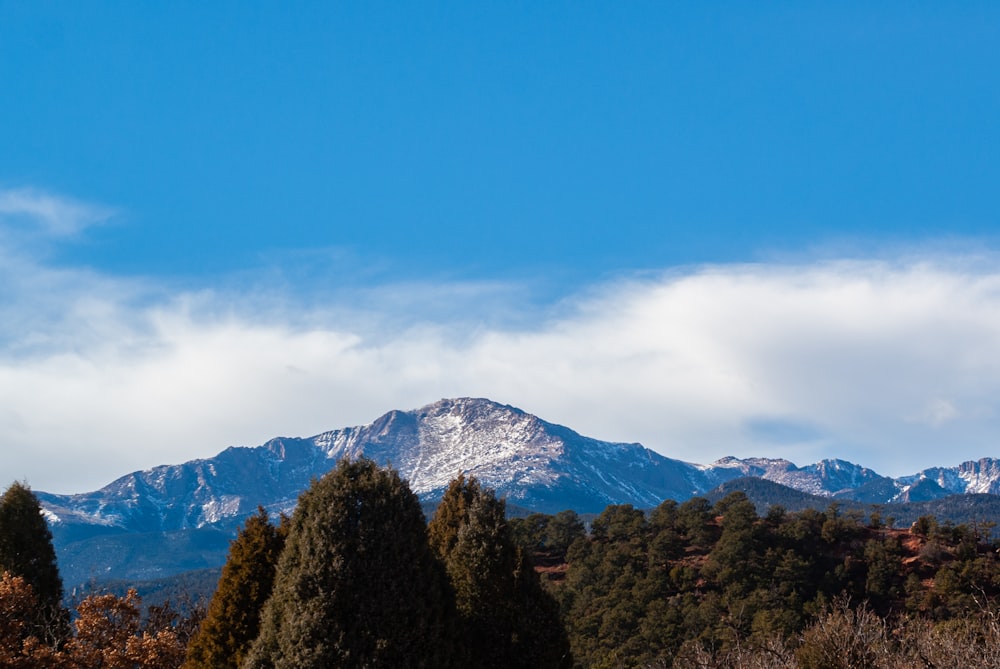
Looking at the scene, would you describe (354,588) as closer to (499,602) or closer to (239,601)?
(239,601)

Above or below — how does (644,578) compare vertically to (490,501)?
below

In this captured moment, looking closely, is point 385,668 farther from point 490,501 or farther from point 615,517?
point 615,517

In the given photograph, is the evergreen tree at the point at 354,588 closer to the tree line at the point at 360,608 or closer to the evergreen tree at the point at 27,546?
the tree line at the point at 360,608

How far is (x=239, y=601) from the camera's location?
20.3m

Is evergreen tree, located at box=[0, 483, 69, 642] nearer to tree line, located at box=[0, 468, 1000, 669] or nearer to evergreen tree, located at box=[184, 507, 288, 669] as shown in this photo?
tree line, located at box=[0, 468, 1000, 669]

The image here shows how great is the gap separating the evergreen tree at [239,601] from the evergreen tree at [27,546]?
29.7 feet

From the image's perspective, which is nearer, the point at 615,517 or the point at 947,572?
the point at 947,572

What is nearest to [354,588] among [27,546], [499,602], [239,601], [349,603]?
[349,603]

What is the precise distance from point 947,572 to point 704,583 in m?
14.9

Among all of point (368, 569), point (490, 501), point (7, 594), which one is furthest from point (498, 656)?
point (7, 594)

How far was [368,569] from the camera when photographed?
1772 cm

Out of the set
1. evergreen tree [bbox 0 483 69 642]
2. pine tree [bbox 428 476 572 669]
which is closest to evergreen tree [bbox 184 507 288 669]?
pine tree [bbox 428 476 572 669]

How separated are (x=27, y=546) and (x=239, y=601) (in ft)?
36.7

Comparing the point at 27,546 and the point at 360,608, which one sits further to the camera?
the point at 27,546
